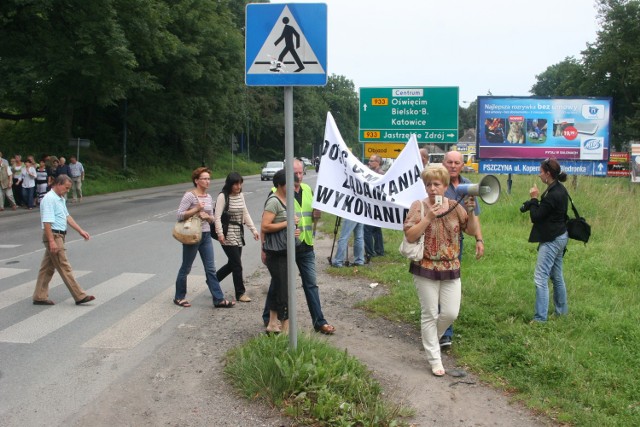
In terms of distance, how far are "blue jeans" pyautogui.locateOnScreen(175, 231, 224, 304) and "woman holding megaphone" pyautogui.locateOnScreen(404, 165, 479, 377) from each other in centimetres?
306

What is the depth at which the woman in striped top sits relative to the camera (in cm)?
775

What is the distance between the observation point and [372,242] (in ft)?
36.2

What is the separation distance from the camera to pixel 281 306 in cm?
625

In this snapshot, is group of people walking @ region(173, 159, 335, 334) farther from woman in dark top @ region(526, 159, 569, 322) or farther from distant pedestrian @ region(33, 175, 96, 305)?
woman in dark top @ region(526, 159, 569, 322)

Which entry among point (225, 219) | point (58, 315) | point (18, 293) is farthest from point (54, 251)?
point (225, 219)

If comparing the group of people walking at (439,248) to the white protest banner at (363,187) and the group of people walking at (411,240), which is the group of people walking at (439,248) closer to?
the group of people walking at (411,240)

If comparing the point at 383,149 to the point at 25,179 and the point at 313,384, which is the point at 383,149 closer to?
the point at 313,384

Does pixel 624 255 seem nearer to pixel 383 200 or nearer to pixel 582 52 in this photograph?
pixel 383 200

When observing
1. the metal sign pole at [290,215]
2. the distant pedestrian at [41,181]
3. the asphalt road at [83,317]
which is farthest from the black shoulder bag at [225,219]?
the distant pedestrian at [41,181]

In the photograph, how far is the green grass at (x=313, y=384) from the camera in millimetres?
4258

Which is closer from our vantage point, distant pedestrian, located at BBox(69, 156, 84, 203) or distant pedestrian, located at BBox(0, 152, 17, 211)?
distant pedestrian, located at BBox(0, 152, 17, 211)

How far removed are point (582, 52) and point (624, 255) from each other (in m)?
66.5

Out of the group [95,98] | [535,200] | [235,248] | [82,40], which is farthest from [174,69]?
[535,200]

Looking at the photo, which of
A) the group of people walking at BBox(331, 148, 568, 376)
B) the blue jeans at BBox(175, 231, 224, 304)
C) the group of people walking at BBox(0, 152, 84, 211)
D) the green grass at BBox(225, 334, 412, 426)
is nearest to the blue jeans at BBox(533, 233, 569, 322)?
the group of people walking at BBox(331, 148, 568, 376)
